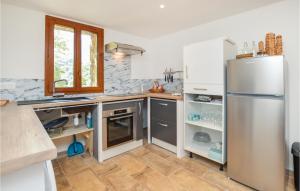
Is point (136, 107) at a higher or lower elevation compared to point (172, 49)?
lower

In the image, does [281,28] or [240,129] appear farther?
[281,28]

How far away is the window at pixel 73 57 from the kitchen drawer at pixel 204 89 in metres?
1.58

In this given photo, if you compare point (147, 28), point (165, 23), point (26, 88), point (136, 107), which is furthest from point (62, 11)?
point (136, 107)

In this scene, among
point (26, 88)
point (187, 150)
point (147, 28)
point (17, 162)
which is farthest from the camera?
point (147, 28)

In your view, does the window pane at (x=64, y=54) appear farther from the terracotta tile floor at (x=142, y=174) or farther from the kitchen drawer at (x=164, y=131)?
the kitchen drawer at (x=164, y=131)

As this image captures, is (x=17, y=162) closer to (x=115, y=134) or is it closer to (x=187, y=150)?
(x=115, y=134)

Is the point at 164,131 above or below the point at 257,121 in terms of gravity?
below

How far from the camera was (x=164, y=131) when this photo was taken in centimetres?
268

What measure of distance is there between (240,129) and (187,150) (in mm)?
923

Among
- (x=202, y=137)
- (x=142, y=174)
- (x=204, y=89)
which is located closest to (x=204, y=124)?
(x=202, y=137)

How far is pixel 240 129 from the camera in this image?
70.6 inches

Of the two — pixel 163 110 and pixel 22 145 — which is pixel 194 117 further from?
pixel 22 145

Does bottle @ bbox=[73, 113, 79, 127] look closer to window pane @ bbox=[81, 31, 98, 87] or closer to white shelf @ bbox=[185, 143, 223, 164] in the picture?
window pane @ bbox=[81, 31, 98, 87]

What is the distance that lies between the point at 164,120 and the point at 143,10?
1.72m
